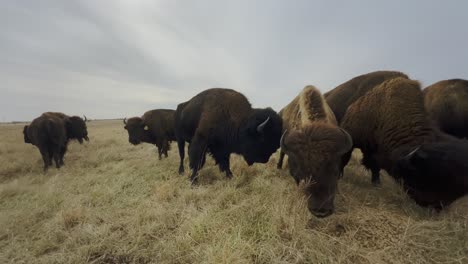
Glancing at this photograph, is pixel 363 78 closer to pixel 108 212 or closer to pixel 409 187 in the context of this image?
pixel 409 187

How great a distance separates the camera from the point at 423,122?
12.8 feet

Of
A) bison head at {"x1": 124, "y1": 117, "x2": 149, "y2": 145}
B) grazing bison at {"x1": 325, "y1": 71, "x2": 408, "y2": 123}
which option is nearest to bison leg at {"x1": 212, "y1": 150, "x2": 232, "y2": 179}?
grazing bison at {"x1": 325, "y1": 71, "x2": 408, "y2": 123}

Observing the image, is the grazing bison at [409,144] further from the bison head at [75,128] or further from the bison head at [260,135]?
the bison head at [75,128]

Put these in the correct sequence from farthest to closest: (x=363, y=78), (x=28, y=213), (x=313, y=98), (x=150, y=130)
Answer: (x=150, y=130)
(x=363, y=78)
(x=28, y=213)
(x=313, y=98)

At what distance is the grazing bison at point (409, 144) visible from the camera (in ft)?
10.1

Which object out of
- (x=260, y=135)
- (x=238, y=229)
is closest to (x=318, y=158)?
(x=238, y=229)

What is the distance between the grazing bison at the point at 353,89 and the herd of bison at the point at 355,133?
0.02 m

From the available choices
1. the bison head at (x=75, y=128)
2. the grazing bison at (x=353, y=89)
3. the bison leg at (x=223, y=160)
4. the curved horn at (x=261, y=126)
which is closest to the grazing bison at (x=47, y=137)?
the bison head at (x=75, y=128)

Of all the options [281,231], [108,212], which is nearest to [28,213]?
[108,212]

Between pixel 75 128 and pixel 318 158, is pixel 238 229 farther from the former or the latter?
pixel 75 128

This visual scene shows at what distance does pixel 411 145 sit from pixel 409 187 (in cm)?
61

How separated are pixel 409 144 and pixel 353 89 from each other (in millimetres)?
2493

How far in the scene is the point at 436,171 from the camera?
3.12 metres

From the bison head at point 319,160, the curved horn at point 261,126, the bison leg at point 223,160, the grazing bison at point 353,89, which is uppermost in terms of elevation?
the grazing bison at point 353,89
